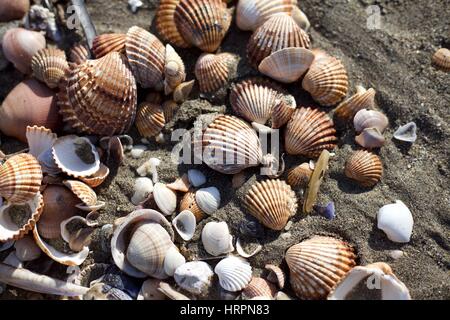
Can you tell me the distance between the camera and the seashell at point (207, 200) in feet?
11.3

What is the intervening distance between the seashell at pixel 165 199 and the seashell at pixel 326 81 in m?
1.23

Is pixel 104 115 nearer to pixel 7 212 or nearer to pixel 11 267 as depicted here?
pixel 7 212

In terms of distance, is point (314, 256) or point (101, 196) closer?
point (314, 256)

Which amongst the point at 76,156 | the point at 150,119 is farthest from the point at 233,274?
the point at 76,156

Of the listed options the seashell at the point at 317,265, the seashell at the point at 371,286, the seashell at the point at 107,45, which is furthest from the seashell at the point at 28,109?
the seashell at the point at 371,286

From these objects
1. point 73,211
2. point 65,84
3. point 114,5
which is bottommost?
point 73,211

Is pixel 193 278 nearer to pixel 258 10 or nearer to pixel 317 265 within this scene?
pixel 317 265

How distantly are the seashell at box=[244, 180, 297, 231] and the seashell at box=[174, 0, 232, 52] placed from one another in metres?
1.12

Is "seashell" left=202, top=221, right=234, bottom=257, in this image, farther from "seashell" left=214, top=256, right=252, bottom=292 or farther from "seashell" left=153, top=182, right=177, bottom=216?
"seashell" left=153, top=182, right=177, bottom=216

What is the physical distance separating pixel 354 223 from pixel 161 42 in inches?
Answer: 76.6

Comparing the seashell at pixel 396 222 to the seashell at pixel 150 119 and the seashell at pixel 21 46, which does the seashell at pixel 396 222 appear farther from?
the seashell at pixel 21 46

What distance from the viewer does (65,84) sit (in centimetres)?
365
